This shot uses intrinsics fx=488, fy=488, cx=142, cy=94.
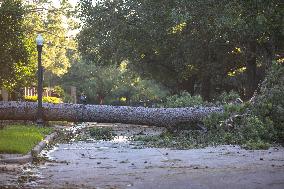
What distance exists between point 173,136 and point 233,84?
76.0 ft

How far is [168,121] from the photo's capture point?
18.5 metres

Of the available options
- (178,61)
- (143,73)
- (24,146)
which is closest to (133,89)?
(143,73)

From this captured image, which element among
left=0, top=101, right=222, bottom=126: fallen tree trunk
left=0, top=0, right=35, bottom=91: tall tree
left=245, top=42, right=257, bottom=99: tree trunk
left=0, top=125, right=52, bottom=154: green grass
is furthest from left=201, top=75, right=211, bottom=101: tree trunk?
left=0, top=125, right=52, bottom=154: green grass

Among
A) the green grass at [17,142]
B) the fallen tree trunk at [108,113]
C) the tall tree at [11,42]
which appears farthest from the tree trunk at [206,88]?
the green grass at [17,142]

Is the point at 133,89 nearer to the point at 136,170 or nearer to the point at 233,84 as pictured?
the point at 233,84

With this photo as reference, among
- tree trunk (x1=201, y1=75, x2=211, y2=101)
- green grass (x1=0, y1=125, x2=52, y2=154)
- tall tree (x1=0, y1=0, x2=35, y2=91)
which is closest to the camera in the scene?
green grass (x1=0, y1=125, x2=52, y2=154)

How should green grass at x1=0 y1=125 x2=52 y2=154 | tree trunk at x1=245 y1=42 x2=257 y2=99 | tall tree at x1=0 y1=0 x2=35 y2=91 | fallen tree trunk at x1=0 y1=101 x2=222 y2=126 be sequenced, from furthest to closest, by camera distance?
1. tree trunk at x1=245 y1=42 x2=257 y2=99
2. tall tree at x1=0 y1=0 x2=35 y2=91
3. fallen tree trunk at x1=0 y1=101 x2=222 y2=126
4. green grass at x1=0 y1=125 x2=52 y2=154

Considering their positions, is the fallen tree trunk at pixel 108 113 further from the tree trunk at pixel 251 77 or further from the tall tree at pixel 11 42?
the tree trunk at pixel 251 77

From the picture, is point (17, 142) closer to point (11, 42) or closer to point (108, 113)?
point (108, 113)

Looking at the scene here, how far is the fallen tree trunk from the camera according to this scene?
60.2ft

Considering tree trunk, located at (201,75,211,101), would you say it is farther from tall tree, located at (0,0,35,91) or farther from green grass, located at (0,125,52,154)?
green grass, located at (0,125,52,154)

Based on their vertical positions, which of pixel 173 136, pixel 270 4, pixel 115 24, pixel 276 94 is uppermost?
pixel 115 24

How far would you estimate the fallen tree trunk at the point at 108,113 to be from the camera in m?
18.3

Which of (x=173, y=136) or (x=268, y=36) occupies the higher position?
(x=268, y=36)
